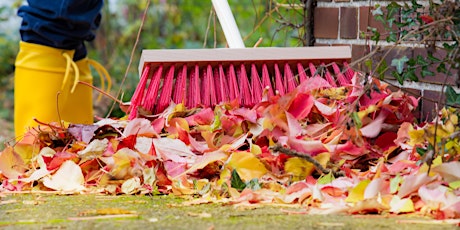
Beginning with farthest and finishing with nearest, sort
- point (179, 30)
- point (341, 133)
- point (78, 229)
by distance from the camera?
point (179, 30)
point (341, 133)
point (78, 229)

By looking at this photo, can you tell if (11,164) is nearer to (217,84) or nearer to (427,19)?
(217,84)

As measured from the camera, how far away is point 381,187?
46.9 inches

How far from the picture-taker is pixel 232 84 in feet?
5.99

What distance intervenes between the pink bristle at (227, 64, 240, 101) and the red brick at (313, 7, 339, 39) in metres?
0.43

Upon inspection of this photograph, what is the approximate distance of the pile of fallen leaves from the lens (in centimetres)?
119

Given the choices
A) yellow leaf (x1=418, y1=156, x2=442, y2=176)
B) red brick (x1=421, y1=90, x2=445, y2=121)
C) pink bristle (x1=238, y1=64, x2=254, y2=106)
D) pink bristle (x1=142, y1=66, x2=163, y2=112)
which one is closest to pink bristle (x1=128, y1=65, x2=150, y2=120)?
pink bristle (x1=142, y1=66, x2=163, y2=112)

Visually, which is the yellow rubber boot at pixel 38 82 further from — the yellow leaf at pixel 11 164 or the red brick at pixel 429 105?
the red brick at pixel 429 105

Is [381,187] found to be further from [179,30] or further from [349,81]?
[179,30]

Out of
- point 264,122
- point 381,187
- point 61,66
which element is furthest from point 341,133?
point 61,66

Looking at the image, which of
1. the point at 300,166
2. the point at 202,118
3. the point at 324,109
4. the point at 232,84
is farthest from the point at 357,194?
the point at 232,84

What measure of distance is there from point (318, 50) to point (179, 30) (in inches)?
134

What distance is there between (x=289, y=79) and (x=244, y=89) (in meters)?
0.11

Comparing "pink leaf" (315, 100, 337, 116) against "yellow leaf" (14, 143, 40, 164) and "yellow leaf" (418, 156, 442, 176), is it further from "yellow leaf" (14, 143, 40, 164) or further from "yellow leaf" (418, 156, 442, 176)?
"yellow leaf" (14, 143, 40, 164)

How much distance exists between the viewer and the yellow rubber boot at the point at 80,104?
249cm
